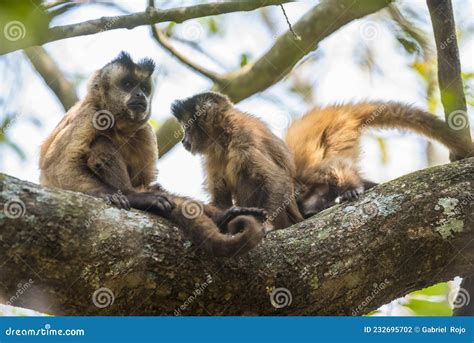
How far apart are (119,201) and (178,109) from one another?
9.22ft

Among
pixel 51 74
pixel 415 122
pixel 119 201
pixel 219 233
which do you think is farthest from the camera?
pixel 51 74

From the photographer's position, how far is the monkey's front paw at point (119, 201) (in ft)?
18.9

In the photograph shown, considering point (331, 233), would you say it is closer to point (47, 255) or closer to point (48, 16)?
point (47, 255)

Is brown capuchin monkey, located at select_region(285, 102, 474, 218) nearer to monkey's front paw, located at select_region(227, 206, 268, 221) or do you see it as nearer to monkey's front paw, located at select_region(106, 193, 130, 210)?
monkey's front paw, located at select_region(227, 206, 268, 221)

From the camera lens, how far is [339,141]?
27.8 feet

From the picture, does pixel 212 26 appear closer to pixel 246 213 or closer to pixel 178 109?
pixel 178 109

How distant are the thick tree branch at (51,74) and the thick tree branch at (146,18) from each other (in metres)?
2.30

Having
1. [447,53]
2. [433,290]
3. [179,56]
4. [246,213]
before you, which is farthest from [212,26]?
[433,290]

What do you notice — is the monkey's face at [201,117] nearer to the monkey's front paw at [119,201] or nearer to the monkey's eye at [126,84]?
the monkey's eye at [126,84]

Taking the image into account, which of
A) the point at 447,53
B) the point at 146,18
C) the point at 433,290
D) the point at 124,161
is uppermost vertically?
the point at 146,18

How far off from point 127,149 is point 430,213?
3.60 metres

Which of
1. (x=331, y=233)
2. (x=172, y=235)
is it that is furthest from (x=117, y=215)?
(x=331, y=233)

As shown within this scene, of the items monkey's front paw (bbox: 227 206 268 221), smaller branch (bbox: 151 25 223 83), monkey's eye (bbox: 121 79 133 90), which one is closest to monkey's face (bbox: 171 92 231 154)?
monkey's eye (bbox: 121 79 133 90)

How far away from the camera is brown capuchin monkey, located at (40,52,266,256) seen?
18.2 feet
